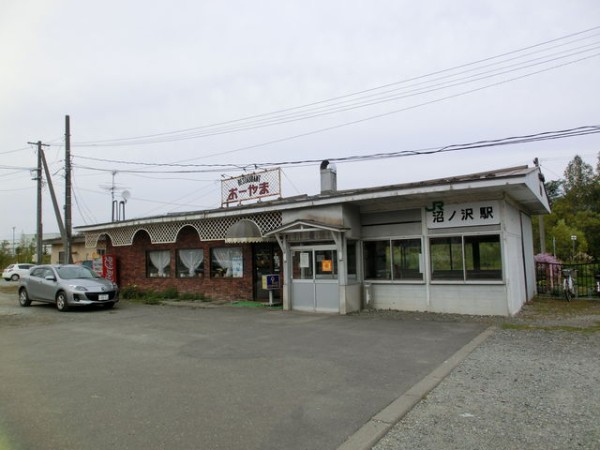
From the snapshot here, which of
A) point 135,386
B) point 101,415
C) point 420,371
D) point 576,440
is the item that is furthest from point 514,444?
point 135,386

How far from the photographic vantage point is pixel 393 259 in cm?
1324

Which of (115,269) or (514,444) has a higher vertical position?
(115,269)

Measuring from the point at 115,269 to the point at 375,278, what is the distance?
41.7 feet

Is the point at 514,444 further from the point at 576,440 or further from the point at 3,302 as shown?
the point at 3,302

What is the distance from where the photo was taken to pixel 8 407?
509 centimetres

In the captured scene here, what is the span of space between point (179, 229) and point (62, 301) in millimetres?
4864

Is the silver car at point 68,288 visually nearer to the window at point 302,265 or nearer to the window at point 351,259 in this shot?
the window at point 302,265

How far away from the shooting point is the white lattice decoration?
15.2 metres

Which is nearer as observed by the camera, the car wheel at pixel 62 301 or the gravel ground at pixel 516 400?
the gravel ground at pixel 516 400

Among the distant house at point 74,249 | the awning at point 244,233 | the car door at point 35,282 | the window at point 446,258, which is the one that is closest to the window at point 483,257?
the window at point 446,258

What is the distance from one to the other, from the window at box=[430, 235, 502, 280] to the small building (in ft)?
0.09

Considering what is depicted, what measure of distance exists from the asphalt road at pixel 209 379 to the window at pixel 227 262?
5010 mm

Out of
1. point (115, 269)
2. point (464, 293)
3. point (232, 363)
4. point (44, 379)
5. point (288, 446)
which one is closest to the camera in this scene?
point (288, 446)

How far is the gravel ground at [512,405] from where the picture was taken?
4.11 metres
